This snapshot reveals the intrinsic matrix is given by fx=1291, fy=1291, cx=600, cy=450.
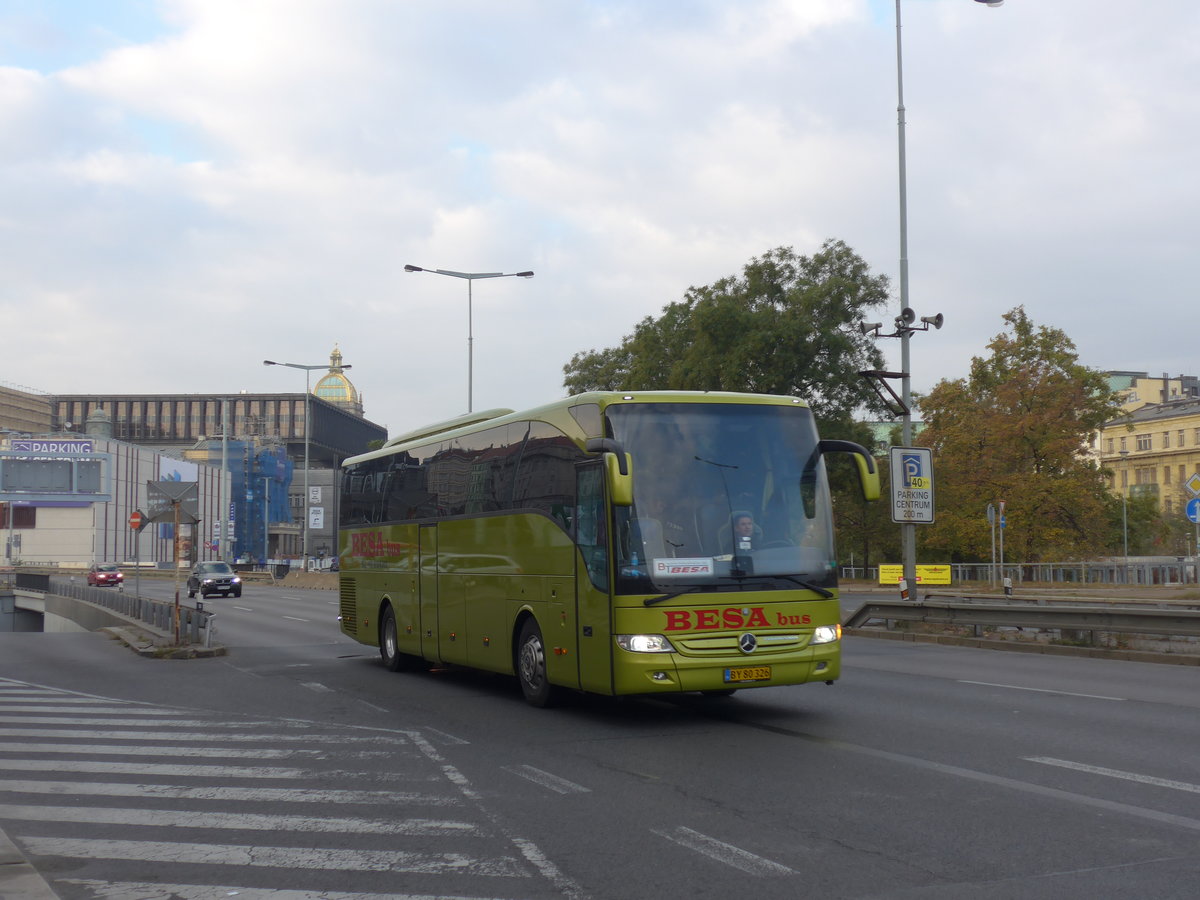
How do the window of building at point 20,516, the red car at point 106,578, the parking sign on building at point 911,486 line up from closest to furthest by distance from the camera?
the parking sign on building at point 911,486
the red car at point 106,578
the window of building at point 20,516

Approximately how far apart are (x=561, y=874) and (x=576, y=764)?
3.44 meters

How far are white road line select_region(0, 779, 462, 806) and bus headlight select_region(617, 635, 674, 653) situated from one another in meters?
3.16

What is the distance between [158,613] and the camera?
28203 mm

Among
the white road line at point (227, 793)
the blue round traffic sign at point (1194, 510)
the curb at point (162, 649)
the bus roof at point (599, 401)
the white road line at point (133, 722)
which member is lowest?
→ the curb at point (162, 649)

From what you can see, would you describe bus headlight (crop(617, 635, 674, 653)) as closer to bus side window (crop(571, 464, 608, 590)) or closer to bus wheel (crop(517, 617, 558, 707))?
bus side window (crop(571, 464, 608, 590))

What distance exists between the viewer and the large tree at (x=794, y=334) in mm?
50594

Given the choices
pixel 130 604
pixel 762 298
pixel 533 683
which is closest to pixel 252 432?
pixel 762 298

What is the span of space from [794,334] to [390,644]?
33.6 m

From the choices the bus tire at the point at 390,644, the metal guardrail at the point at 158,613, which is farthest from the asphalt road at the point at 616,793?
the metal guardrail at the point at 158,613

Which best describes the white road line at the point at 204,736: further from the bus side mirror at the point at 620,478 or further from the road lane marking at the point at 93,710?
the bus side mirror at the point at 620,478

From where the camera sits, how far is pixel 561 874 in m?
6.38

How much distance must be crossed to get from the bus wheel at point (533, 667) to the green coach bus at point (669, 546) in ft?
A: 0.07

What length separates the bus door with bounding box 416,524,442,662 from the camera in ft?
54.3

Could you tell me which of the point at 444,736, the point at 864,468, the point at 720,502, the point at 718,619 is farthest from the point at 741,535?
the point at 444,736
